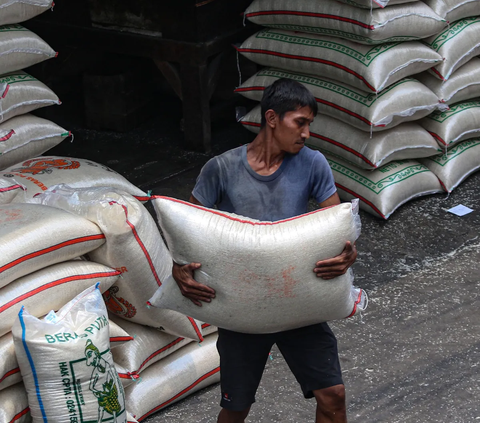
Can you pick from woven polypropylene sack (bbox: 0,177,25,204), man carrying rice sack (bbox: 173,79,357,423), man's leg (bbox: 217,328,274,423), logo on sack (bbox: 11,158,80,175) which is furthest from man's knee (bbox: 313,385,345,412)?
logo on sack (bbox: 11,158,80,175)

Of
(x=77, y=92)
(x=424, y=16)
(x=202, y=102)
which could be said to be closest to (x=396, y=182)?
(x=424, y=16)

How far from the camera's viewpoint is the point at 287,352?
2.71 m

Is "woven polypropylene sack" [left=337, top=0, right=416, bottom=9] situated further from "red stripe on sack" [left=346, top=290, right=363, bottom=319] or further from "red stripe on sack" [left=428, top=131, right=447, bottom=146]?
"red stripe on sack" [left=346, top=290, right=363, bottom=319]

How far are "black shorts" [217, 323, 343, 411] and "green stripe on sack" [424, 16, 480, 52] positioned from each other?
297 centimetres

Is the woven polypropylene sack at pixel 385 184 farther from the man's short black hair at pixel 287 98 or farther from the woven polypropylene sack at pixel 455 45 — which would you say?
the man's short black hair at pixel 287 98

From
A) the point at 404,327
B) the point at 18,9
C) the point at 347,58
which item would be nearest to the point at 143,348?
the point at 404,327

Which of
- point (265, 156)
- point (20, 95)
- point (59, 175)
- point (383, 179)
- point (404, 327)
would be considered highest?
point (265, 156)

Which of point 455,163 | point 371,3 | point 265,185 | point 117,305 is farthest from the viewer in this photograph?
point 455,163

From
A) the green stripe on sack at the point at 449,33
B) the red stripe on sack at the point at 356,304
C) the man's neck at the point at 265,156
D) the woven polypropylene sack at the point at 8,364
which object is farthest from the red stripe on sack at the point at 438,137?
the woven polypropylene sack at the point at 8,364

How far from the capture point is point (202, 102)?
5.92 metres

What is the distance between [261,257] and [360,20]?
2.73 metres

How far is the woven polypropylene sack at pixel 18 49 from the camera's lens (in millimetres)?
4102

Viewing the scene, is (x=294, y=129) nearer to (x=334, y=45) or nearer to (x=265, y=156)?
(x=265, y=156)

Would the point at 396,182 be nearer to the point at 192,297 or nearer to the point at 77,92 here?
the point at 192,297
